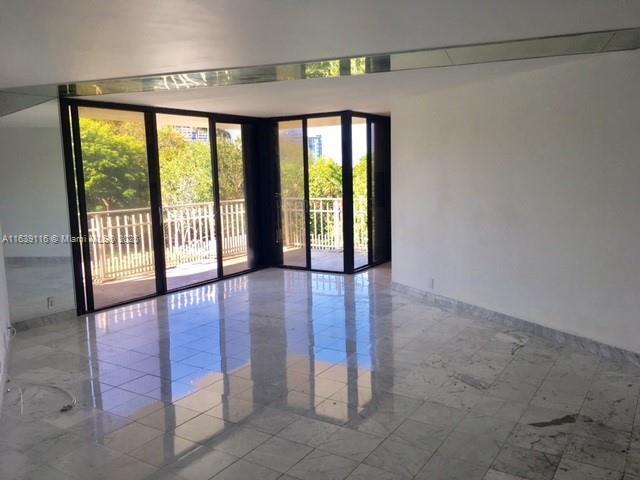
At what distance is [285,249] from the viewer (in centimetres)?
795

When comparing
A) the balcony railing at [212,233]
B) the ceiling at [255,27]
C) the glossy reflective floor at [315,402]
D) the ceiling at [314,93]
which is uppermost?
the ceiling at [314,93]

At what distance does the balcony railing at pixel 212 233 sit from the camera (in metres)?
6.41

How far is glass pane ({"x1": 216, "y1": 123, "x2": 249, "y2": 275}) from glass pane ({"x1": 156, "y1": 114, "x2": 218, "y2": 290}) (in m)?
0.21

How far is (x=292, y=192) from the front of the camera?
25.2 feet

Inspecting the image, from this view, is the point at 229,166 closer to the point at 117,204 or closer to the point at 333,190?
the point at 333,190

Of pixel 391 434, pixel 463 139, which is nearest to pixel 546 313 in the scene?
pixel 463 139

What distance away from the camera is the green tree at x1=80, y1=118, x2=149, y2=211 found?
553 centimetres

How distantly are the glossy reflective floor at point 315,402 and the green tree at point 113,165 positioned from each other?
4.75 ft

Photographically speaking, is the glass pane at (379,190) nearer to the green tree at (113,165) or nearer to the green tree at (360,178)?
the green tree at (360,178)

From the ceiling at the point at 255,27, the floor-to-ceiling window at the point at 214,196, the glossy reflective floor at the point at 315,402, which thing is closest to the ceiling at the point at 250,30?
the ceiling at the point at 255,27

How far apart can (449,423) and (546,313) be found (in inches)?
74.6

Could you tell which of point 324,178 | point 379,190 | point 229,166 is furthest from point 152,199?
point 379,190

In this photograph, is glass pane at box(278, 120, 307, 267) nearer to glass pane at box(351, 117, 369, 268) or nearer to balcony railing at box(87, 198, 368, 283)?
balcony railing at box(87, 198, 368, 283)

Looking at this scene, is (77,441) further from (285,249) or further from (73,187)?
(285,249)
